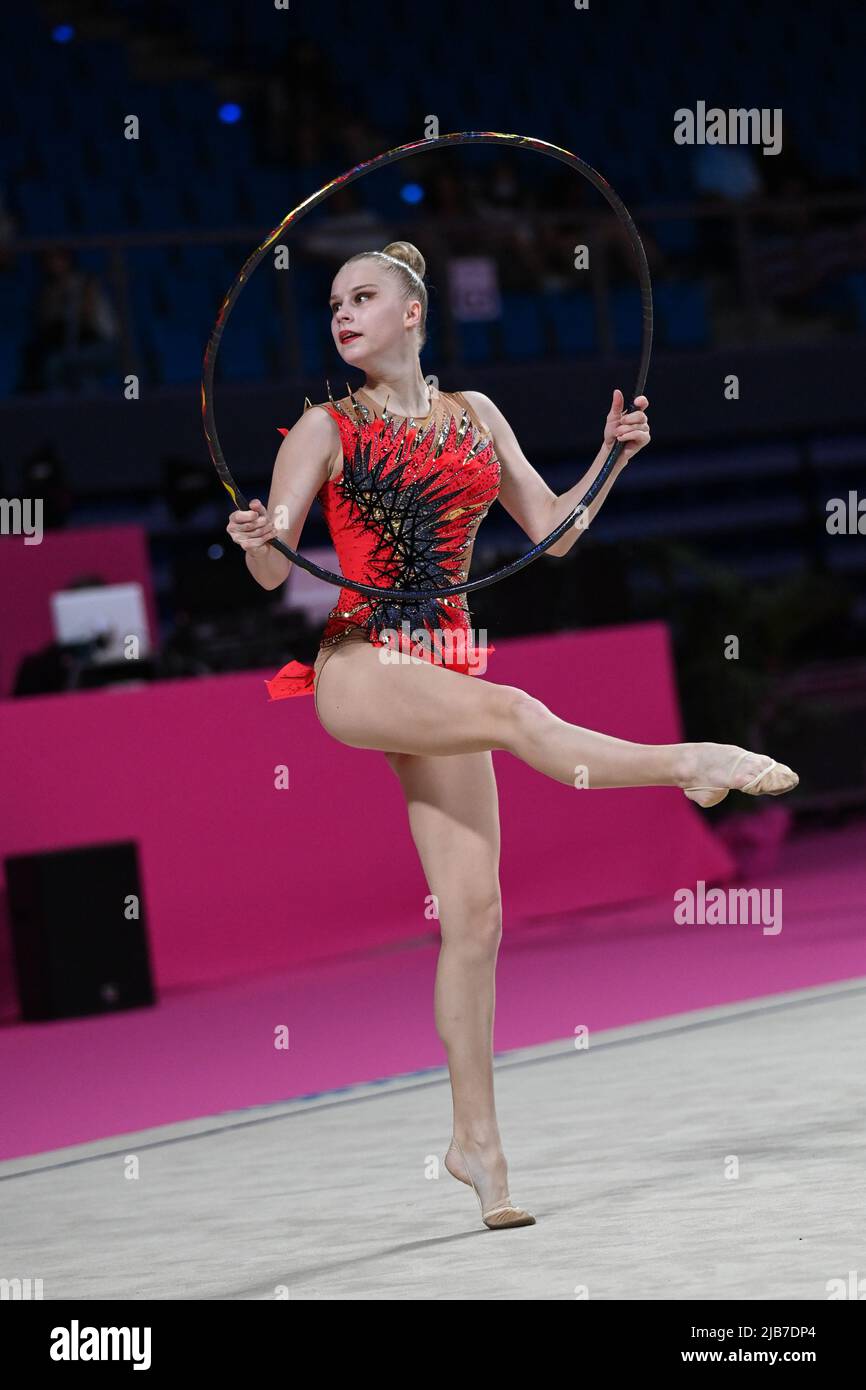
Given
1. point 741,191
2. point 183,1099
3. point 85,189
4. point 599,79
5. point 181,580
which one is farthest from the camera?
point 599,79

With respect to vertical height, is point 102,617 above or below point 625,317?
below

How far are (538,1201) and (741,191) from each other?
1061cm

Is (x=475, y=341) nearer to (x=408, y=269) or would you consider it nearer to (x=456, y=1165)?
(x=408, y=269)

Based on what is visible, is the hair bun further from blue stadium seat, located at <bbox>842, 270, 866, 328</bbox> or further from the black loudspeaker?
blue stadium seat, located at <bbox>842, 270, 866, 328</bbox>

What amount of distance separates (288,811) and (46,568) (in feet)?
9.23

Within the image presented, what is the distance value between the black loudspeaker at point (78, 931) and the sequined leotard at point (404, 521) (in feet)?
11.9

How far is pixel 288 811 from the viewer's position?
7.91 meters

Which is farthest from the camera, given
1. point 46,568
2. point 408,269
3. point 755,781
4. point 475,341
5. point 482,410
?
point 475,341

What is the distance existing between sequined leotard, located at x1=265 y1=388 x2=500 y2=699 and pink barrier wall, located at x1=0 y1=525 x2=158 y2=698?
636cm

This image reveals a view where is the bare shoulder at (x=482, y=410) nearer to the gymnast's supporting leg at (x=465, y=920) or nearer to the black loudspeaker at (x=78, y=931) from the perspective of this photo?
the gymnast's supporting leg at (x=465, y=920)

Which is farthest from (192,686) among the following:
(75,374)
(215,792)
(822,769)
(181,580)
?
(822,769)

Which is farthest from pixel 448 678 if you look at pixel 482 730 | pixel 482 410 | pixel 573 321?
pixel 573 321
